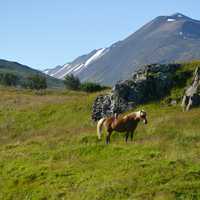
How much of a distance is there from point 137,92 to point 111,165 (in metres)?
25.1

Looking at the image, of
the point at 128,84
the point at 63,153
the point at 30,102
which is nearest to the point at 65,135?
the point at 63,153

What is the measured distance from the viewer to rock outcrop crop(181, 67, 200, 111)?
1818 inches

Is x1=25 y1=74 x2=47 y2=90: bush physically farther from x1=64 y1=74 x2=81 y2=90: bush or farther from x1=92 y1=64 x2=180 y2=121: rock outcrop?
x1=92 y1=64 x2=180 y2=121: rock outcrop

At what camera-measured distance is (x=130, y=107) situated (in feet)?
166

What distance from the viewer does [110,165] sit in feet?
90.1

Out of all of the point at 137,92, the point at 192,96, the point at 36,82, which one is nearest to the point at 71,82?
the point at 36,82

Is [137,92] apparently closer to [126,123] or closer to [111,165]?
[126,123]

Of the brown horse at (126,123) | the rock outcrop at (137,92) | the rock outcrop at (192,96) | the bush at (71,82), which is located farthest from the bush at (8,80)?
the brown horse at (126,123)

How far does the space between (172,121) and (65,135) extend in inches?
347

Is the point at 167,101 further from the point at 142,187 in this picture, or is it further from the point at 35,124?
the point at 142,187

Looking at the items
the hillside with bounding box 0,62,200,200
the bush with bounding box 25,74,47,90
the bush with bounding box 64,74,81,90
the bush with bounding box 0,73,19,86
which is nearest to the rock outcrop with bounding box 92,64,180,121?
the hillside with bounding box 0,62,200,200

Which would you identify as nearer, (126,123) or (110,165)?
(110,165)

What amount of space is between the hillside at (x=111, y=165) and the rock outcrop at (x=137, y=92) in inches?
313

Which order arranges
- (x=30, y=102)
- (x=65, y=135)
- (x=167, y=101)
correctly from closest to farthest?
(x=65, y=135), (x=167, y=101), (x=30, y=102)
